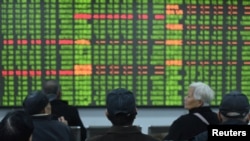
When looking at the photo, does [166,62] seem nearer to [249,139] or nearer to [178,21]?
[178,21]

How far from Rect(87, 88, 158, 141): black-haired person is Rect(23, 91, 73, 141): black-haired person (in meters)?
0.73

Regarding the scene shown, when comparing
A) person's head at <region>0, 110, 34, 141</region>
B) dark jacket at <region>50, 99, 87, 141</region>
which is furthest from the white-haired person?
person's head at <region>0, 110, 34, 141</region>

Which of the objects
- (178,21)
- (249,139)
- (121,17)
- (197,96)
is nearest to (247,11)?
(178,21)

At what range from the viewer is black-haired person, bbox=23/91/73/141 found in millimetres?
3252

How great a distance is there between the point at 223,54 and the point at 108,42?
1053mm

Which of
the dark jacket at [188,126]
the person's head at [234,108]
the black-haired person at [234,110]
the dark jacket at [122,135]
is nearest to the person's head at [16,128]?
the dark jacket at [122,135]

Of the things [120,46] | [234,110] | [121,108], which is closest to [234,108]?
[234,110]

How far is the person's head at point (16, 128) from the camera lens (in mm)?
1888

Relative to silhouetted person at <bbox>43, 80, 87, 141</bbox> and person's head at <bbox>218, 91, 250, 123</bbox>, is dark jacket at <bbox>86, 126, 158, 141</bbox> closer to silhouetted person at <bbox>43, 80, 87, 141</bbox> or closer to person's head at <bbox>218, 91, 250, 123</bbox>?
person's head at <bbox>218, 91, 250, 123</bbox>

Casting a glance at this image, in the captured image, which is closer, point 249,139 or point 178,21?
point 249,139

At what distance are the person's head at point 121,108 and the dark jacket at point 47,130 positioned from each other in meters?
0.76

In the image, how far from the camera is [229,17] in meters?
5.03

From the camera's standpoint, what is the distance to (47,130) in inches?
129

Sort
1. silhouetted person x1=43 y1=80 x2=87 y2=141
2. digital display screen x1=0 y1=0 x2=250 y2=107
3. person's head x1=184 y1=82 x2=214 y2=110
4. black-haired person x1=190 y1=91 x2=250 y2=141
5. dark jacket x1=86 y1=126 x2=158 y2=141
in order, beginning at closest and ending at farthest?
dark jacket x1=86 y1=126 x2=158 y2=141, black-haired person x1=190 y1=91 x2=250 y2=141, person's head x1=184 y1=82 x2=214 y2=110, silhouetted person x1=43 y1=80 x2=87 y2=141, digital display screen x1=0 y1=0 x2=250 y2=107
